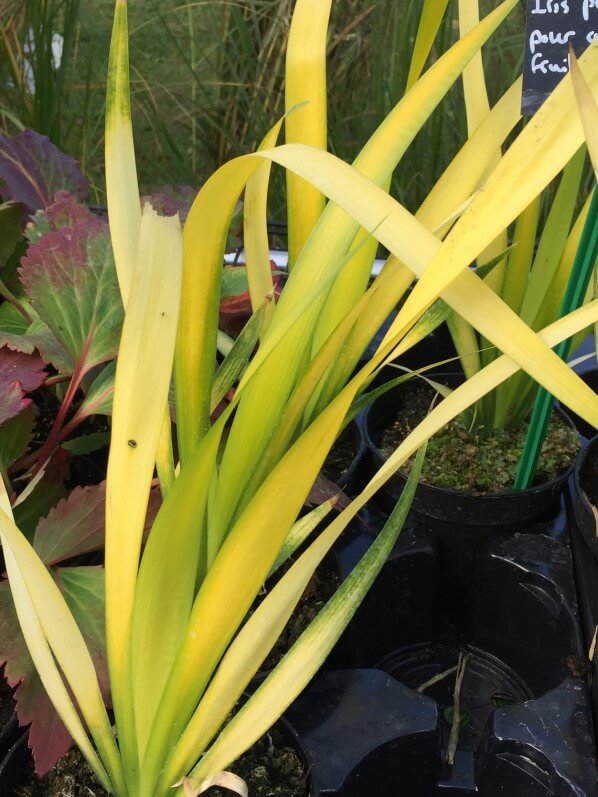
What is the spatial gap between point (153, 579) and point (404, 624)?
518 millimetres

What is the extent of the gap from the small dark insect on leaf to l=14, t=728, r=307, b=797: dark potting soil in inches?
11.5

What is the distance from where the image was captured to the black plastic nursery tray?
26.8 inches

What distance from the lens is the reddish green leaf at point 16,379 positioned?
1.85 ft

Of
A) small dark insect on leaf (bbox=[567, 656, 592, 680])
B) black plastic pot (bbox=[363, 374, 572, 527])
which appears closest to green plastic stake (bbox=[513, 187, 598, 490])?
black plastic pot (bbox=[363, 374, 572, 527])

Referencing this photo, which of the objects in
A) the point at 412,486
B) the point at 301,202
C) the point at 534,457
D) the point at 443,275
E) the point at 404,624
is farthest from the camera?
the point at 404,624

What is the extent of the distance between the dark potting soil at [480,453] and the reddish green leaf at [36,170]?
46 cm

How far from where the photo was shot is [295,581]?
1.63 ft

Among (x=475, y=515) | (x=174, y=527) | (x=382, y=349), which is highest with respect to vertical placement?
(x=382, y=349)

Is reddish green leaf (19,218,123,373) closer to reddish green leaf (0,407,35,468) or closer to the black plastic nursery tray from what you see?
reddish green leaf (0,407,35,468)

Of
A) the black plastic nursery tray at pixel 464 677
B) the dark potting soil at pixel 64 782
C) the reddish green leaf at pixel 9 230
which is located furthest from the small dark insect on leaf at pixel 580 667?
the reddish green leaf at pixel 9 230

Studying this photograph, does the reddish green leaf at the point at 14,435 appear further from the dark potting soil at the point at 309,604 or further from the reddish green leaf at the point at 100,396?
the dark potting soil at the point at 309,604

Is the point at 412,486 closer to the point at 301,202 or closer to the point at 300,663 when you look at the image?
the point at 300,663

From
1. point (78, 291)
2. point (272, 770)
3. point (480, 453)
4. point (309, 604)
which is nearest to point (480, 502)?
point (480, 453)

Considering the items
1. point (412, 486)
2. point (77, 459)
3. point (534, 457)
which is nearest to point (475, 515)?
point (534, 457)
